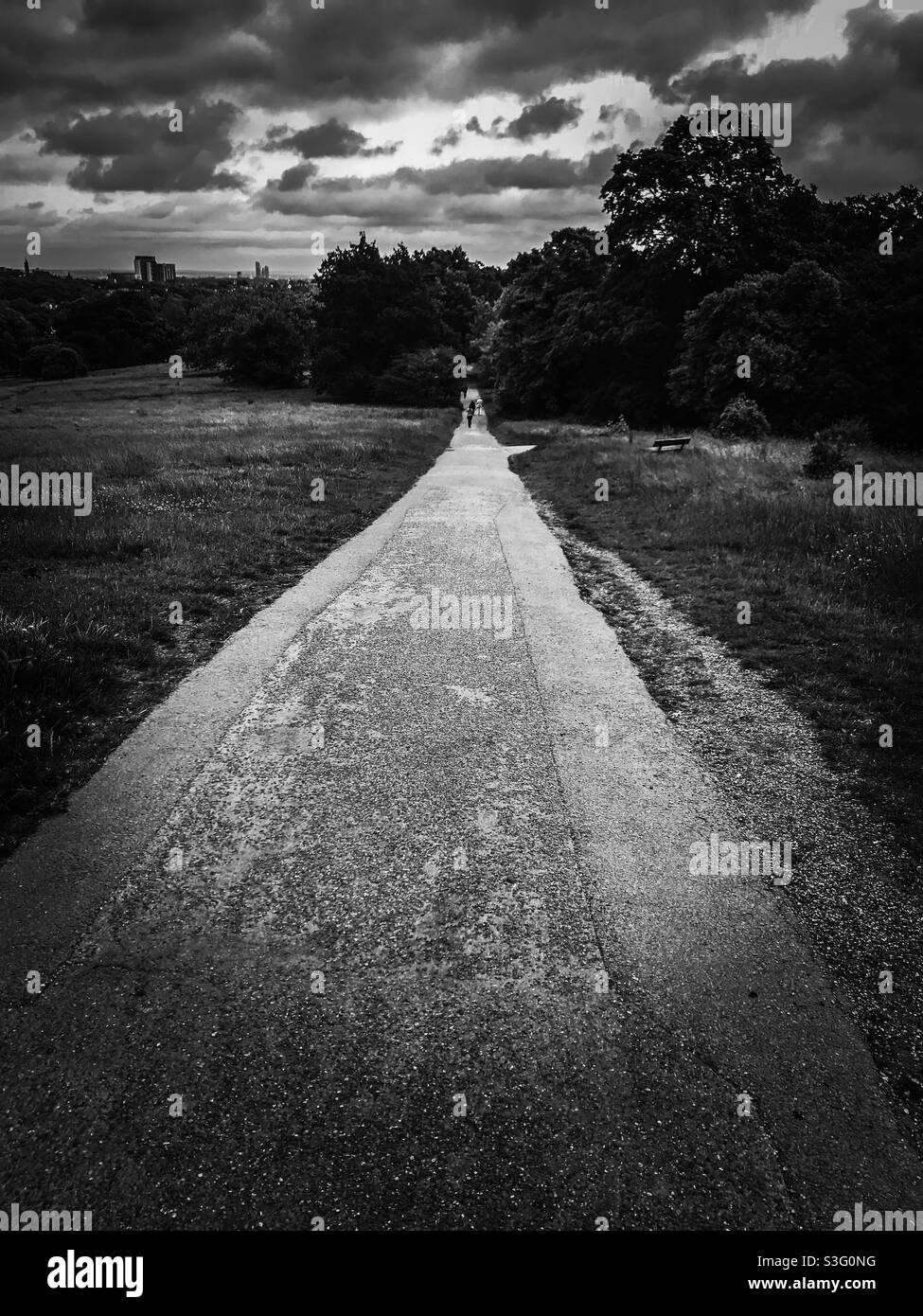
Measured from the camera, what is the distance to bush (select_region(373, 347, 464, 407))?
6072 cm

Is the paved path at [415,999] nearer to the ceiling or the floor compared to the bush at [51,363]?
nearer to the floor

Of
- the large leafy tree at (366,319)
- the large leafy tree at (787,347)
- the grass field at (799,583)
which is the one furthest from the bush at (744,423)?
the large leafy tree at (366,319)

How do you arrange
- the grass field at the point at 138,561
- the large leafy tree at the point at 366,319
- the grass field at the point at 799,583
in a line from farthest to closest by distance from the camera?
the large leafy tree at the point at 366,319
the grass field at the point at 799,583
the grass field at the point at 138,561

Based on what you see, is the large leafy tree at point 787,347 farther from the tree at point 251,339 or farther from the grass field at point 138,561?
the tree at point 251,339

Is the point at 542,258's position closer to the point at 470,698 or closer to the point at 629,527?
the point at 629,527

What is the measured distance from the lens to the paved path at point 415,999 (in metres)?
2.84

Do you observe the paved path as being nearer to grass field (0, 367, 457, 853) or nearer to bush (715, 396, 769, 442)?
grass field (0, 367, 457, 853)

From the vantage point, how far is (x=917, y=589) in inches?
396

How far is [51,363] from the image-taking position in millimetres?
74625

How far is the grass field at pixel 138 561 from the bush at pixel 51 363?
55.8m

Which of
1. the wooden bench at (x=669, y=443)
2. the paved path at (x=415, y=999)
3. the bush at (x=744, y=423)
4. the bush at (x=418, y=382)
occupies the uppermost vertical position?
the bush at (x=418, y=382)

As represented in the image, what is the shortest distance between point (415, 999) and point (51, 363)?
91.2 m
